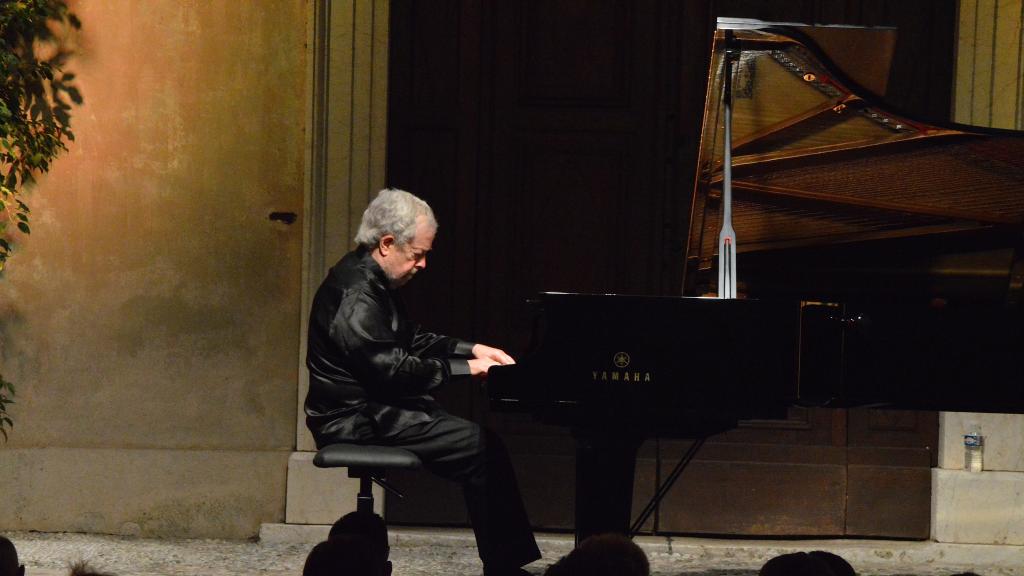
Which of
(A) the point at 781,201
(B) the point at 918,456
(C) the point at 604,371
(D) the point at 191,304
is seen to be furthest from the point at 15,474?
(B) the point at 918,456

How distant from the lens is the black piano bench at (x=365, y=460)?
3779 millimetres

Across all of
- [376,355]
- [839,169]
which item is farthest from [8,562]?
[839,169]

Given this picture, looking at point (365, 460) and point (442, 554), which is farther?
point (442, 554)

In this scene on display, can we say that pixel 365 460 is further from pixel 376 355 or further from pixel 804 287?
pixel 804 287

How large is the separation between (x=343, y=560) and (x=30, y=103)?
368cm

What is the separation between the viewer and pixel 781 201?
4.05 metres

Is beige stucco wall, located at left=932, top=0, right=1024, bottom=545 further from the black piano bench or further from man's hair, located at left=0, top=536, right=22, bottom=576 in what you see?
man's hair, located at left=0, top=536, right=22, bottom=576

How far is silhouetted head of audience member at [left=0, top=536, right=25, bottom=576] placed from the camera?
7.51ft

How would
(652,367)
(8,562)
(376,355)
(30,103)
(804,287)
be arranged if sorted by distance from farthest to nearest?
(30,103), (804,287), (376,355), (652,367), (8,562)

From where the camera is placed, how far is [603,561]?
2377 millimetres

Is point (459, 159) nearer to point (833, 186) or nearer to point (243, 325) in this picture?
point (243, 325)

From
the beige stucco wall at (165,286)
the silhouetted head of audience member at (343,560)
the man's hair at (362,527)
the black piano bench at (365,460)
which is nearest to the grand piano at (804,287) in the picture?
the black piano bench at (365,460)

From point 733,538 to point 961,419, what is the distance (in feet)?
3.60

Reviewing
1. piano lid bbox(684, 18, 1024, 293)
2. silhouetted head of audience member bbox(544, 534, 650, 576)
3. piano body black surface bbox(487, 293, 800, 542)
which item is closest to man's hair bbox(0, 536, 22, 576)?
silhouetted head of audience member bbox(544, 534, 650, 576)
